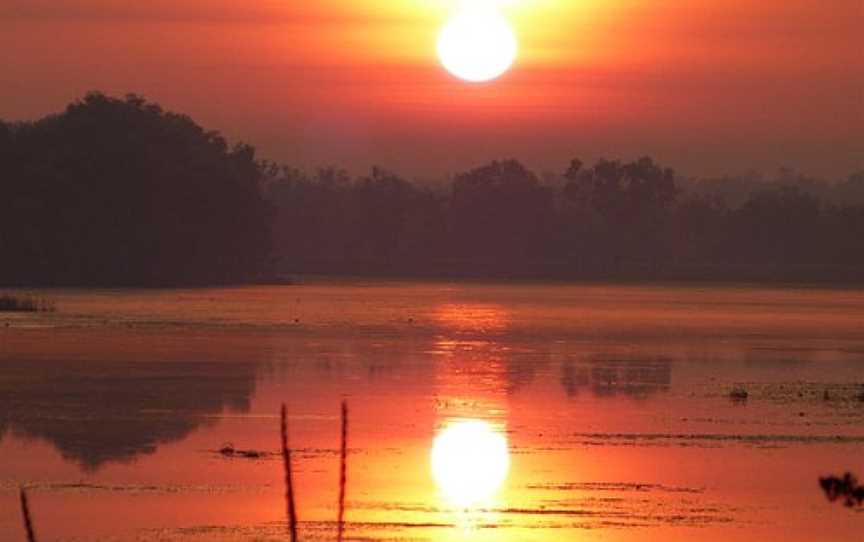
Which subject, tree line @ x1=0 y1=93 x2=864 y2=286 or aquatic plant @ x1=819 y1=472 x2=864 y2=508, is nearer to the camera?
aquatic plant @ x1=819 y1=472 x2=864 y2=508

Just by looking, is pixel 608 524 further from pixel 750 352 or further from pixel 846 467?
pixel 750 352

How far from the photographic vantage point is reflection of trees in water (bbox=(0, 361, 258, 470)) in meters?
21.3

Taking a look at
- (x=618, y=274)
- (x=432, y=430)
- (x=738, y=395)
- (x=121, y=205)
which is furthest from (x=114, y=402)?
(x=618, y=274)

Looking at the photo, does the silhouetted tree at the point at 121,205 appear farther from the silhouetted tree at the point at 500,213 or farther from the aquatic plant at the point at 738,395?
the aquatic plant at the point at 738,395

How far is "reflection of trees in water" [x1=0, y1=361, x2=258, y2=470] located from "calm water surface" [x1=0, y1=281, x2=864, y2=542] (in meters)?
0.06

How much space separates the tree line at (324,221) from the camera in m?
89.6

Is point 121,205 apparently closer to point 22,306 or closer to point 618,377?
point 22,306

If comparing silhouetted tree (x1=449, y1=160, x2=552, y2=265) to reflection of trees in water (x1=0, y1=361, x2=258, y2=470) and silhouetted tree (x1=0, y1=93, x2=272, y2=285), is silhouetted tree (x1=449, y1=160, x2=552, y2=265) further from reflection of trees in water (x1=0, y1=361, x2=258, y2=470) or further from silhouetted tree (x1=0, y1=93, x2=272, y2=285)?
reflection of trees in water (x1=0, y1=361, x2=258, y2=470)

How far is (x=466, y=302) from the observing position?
72188mm

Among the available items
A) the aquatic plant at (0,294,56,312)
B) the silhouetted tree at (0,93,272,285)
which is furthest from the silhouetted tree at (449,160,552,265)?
the aquatic plant at (0,294,56,312)

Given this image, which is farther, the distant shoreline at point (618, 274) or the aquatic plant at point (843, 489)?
the distant shoreline at point (618, 274)

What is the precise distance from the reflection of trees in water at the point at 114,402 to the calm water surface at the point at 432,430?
0.18 ft

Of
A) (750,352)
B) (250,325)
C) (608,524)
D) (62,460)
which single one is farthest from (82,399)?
(250,325)

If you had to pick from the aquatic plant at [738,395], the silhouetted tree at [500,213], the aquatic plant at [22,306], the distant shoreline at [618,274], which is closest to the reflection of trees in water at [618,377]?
the aquatic plant at [738,395]
